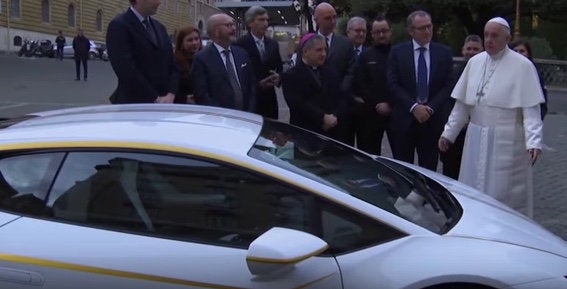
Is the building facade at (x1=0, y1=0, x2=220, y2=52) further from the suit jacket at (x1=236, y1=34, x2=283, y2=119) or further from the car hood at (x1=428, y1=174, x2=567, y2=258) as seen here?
the car hood at (x1=428, y1=174, x2=567, y2=258)

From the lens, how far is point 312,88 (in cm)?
647

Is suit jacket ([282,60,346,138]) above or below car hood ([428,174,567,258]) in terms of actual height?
above

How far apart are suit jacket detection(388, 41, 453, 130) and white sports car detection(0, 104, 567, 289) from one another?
324 centimetres

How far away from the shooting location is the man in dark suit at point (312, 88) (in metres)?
6.38

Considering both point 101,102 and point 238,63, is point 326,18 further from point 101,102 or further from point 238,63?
point 101,102

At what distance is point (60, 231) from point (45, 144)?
16.6 inches

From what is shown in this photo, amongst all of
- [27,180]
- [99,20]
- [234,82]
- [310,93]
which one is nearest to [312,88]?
[310,93]

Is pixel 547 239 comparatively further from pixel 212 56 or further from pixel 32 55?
pixel 32 55

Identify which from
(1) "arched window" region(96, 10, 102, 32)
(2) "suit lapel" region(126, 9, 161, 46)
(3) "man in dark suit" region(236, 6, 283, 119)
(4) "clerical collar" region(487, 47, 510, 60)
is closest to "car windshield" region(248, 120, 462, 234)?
(4) "clerical collar" region(487, 47, 510, 60)

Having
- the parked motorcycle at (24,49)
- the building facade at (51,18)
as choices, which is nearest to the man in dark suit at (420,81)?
the parked motorcycle at (24,49)

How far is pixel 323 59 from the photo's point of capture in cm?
640

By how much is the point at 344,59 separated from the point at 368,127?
774 millimetres

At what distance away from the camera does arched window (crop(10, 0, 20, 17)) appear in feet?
165

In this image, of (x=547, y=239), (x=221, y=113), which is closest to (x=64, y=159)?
(x=221, y=113)
